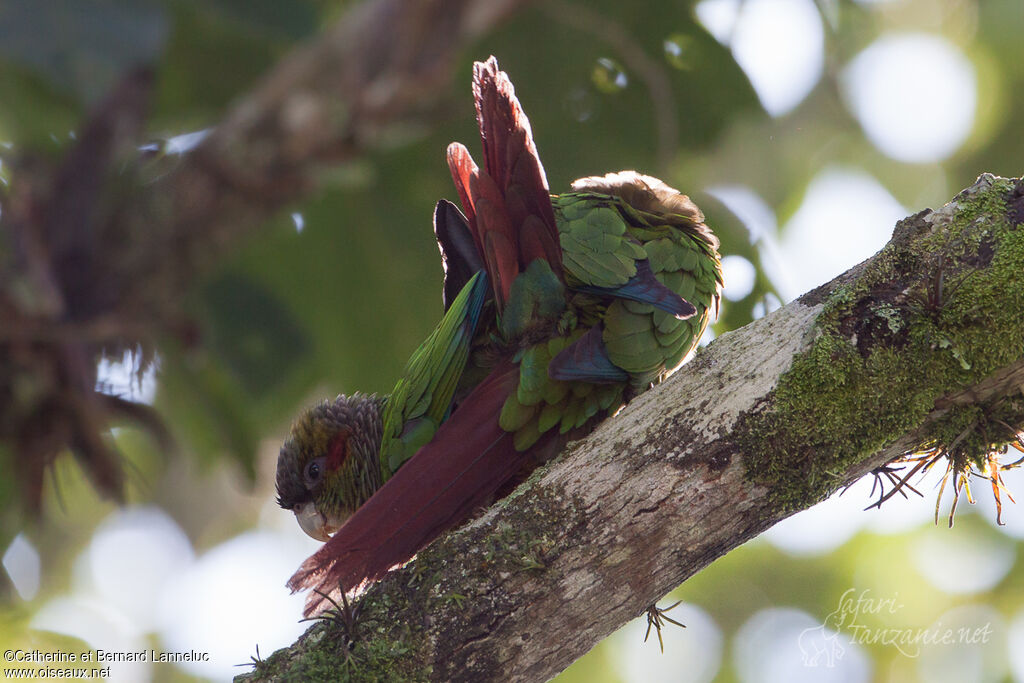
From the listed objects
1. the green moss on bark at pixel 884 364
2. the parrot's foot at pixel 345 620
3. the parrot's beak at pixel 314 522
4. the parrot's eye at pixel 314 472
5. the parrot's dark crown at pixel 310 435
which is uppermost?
the parrot's dark crown at pixel 310 435

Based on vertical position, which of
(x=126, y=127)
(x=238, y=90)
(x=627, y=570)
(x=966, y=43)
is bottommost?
(x=627, y=570)

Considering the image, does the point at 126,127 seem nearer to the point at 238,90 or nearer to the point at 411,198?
the point at 238,90

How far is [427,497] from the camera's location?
2242 millimetres

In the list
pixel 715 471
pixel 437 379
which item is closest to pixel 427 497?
pixel 437 379

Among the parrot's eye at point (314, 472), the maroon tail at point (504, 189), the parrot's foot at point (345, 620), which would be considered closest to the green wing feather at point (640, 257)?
the maroon tail at point (504, 189)

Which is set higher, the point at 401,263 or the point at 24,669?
the point at 401,263

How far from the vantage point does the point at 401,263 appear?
11.0ft

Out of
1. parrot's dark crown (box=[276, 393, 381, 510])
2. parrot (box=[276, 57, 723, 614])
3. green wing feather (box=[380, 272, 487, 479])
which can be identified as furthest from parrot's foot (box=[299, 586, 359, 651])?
parrot's dark crown (box=[276, 393, 381, 510])

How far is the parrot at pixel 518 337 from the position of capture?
88.0 inches

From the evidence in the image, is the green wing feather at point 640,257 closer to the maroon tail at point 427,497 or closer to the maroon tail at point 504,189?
the maroon tail at point 504,189

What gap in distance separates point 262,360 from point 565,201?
1205mm

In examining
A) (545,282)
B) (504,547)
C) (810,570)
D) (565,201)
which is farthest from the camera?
(810,570)

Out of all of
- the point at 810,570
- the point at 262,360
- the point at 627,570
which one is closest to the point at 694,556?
the point at 627,570

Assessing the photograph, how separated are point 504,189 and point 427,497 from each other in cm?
82
